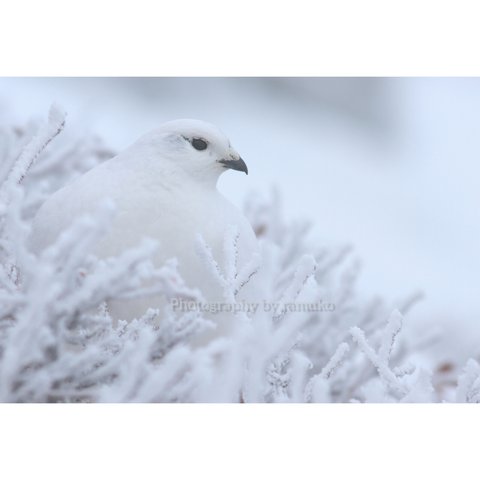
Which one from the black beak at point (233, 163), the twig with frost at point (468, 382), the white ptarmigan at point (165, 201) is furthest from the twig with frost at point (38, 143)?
the twig with frost at point (468, 382)

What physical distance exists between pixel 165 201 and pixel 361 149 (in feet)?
4.80

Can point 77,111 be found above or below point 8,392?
above

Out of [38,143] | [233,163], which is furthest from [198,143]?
[38,143]

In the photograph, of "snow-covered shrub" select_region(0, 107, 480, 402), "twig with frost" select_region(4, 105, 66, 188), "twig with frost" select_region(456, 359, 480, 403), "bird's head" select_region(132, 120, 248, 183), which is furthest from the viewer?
"bird's head" select_region(132, 120, 248, 183)

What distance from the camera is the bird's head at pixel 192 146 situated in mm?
2764

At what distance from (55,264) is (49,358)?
0.22 meters

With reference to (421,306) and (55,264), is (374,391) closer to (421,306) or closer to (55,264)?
(55,264)

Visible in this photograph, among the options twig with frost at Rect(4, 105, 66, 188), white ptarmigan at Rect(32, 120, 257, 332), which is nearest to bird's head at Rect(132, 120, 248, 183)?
white ptarmigan at Rect(32, 120, 257, 332)

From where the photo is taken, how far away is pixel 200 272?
246cm

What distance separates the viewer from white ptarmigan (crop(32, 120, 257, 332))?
2.48m

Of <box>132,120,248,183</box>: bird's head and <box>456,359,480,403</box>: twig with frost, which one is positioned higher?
<box>132,120,248,183</box>: bird's head

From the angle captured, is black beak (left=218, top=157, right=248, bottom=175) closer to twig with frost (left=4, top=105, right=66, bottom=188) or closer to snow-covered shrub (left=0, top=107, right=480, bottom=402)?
snow-covered shrub (left=0, top=107, right=480, bottom=402)
